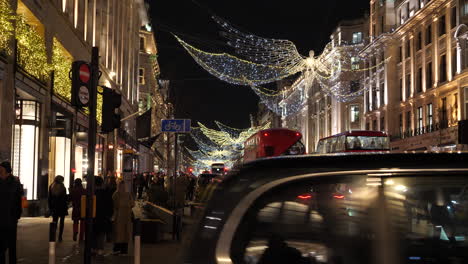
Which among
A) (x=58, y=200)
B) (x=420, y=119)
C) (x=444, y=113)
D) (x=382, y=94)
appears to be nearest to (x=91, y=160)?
(x=58, y=200)

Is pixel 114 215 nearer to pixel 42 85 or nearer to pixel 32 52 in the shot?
pixel 32 52

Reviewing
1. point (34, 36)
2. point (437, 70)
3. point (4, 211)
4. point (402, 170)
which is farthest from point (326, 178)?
point (437, 70)

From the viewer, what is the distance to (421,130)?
5003 cm

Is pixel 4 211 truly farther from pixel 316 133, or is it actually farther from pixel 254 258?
pixel 316 133

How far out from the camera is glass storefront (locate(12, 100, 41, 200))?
71.9 ft

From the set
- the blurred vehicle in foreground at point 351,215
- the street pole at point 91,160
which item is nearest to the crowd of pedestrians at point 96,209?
the street pole at point 91,160

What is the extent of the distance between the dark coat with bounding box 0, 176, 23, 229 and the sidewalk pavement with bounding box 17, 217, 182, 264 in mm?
2867

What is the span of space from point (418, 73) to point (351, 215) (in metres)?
51.8

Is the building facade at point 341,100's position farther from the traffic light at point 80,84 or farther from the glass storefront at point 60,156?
the traffic light at point 80,84

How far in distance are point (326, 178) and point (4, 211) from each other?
730 cm

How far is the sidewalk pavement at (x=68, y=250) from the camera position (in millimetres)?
12664

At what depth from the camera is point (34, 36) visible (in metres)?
21.0

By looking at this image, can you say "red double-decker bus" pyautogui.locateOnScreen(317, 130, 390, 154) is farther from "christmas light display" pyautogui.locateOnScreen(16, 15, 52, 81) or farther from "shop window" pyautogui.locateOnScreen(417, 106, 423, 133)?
"shop window" pyautogui.locateOnScreen(417, 106, 423, 133)

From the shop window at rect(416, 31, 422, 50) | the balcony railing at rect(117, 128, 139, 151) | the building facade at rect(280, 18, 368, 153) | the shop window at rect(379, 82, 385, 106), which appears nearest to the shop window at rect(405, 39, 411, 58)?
→ the shop window at rect(416, 31, 422, 50)
